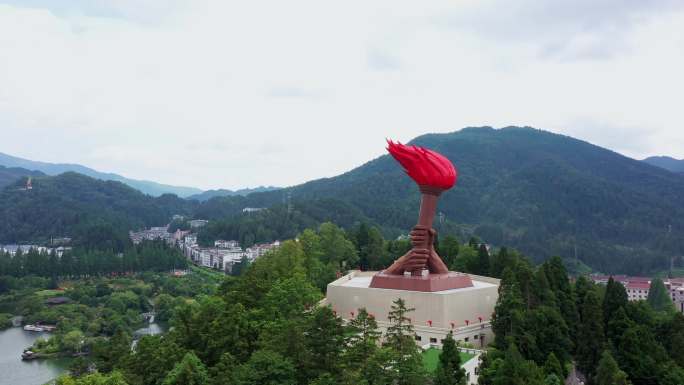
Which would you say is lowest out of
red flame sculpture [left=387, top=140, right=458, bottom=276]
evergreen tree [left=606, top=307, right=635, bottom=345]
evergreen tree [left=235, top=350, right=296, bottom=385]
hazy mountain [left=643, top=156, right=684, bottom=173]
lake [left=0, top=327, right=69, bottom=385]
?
lake [left=0, top=327, right=69, bottom=385]

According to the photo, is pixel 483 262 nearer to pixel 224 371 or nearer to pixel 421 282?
pixel 421 282

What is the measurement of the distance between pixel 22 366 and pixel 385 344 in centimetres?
2632

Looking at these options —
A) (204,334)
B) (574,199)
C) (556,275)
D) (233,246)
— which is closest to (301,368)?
(204,334)

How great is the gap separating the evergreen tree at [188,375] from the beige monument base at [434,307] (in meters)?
5.97

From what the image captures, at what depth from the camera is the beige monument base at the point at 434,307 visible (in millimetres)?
21203

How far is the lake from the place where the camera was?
32.2 m

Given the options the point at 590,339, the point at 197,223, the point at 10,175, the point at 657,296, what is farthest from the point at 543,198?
the point at 10,175

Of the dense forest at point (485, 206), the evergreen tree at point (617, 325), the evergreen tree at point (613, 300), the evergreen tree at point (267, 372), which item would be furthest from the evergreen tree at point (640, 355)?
the dense forest at point (485, 206)

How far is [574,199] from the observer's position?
103 m

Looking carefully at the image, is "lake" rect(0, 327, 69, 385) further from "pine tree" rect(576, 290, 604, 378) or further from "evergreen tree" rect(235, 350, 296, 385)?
"pine tree" rect(576, 290, 604, 378)

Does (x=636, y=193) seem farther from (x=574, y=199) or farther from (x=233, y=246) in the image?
(x=233, y=246)

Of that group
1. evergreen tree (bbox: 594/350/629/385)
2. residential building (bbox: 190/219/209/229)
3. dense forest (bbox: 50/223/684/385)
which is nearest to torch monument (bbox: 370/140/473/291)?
dense forest (bbox: 50/223/684/385)

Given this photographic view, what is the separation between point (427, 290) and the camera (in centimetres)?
2167

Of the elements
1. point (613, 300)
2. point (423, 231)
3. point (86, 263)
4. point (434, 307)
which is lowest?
point (86, 263)
